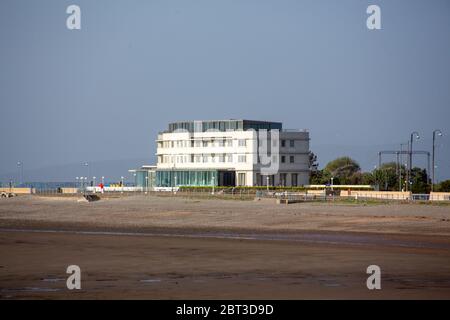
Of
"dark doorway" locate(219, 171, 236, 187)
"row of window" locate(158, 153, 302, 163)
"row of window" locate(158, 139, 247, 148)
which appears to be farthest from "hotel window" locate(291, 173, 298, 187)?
"dark doorway" locate(219, 171, 236, 187)

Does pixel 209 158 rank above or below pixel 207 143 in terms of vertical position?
below

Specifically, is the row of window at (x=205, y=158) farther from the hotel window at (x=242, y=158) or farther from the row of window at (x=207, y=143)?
the row of window at (x=207, y=143)

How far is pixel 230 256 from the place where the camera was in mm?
30516

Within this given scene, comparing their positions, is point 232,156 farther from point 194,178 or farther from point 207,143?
point 194,178

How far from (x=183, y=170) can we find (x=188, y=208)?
57.7 meters

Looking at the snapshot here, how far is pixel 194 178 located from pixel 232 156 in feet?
21.7

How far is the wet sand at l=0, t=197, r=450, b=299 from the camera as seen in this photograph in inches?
877

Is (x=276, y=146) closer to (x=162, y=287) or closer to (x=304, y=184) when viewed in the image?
(x=304, y=184)

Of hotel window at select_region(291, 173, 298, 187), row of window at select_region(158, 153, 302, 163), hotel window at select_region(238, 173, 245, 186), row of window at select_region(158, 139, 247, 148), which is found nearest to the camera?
row of window at select_region(158, 153, 302, 163)

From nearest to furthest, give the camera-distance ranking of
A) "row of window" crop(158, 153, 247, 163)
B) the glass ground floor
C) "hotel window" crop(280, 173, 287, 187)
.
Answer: "hotel window" crop(280, 173, 287, 187) < the glass ground floor < "row of window" crop(158, 153, 247, 163)

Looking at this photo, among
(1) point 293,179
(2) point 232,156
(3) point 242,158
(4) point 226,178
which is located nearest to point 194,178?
(4) point 226,178

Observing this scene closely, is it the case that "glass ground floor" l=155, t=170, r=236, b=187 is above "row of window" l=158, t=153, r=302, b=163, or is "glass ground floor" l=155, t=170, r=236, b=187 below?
below

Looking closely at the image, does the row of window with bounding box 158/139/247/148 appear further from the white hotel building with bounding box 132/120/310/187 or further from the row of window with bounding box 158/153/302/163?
the row of window with bounding box 158/153/302/163

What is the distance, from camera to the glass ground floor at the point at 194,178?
12081 cm
